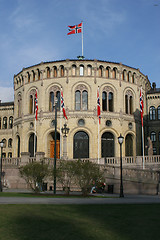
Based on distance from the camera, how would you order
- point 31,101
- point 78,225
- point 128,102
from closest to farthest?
point 78,225 < point 128,102 < point 31,101

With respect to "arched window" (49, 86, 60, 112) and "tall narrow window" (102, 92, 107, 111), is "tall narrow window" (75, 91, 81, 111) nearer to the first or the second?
"arched window" (49, 86, 60, 112)

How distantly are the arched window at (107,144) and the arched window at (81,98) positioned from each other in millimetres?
5107

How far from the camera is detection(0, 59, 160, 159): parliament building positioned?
42.1 m

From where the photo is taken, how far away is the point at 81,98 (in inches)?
1694

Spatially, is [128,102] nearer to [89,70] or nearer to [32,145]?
[89,70]

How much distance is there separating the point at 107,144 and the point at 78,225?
34.0 metres

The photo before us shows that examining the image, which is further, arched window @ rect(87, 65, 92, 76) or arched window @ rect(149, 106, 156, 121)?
arched window @ rect(149, 106, 156, 121)

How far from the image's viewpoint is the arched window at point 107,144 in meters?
42.5

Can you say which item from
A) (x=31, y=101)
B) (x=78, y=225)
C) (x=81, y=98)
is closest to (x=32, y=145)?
(x=31, y=101)

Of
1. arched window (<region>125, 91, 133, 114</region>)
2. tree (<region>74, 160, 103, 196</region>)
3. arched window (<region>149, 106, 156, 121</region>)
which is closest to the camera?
tree (<region>74, 160, 103, 196</region>)

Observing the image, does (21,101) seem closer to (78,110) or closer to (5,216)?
(78,110)

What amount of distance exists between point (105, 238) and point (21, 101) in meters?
42.2

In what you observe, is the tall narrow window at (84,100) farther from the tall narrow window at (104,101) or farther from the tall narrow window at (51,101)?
the tall narrow window at (51,101)

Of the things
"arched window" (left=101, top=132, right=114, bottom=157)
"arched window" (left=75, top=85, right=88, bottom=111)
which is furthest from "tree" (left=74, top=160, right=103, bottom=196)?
"arched window" (left=75, top=85, right=88, bottom=111)
